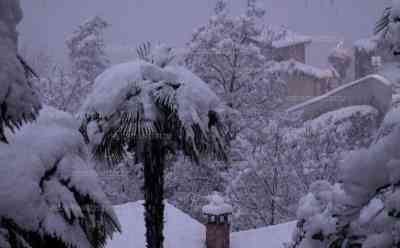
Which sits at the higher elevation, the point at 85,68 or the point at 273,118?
the point at 85,68

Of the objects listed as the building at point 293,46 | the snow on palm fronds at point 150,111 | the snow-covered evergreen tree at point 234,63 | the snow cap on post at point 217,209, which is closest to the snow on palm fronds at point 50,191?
the snow on palm fronds at point 150,111

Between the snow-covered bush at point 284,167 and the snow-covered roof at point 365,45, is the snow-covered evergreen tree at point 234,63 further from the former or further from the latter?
the snow-covered roof at point 365,45

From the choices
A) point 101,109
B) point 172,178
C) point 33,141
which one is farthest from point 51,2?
point 33,141

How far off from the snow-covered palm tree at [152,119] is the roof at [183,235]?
3.68 meters

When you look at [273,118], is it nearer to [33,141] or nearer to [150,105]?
[150,105]

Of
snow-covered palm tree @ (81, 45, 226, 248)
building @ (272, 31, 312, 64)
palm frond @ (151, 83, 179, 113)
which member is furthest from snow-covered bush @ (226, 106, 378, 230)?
building @ (272, 31, 312, 64)

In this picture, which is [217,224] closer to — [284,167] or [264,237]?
[264,237]

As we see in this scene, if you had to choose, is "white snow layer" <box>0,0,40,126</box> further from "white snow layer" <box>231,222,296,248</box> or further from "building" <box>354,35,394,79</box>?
"building" <box>354,35,394,79</box>

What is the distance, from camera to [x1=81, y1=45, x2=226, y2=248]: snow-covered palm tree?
5438mm

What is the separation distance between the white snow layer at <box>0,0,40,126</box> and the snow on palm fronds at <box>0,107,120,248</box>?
27.3 inches

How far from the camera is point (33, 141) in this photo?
2.65 meters

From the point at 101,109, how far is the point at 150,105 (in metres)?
0.55

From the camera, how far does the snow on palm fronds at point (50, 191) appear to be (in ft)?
7.59

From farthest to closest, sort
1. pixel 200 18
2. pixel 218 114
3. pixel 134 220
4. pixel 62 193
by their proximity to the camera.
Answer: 1. pixel 200 18
2. pixel 134 220
3. pixel 218 114
4. pixel 62 193
